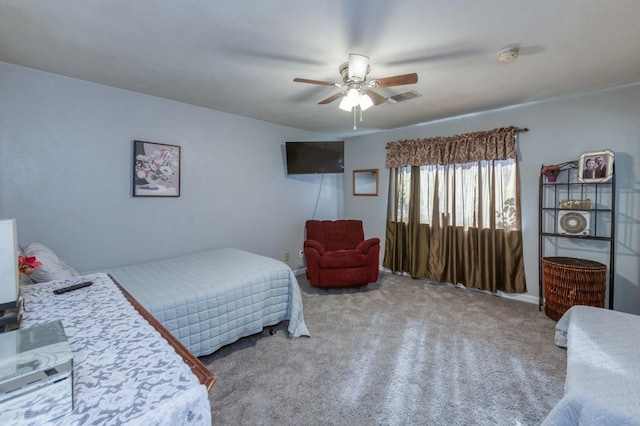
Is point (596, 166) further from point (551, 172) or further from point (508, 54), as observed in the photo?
point (508, 54)

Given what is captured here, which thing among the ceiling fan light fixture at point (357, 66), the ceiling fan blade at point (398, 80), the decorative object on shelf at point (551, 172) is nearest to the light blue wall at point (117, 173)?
the ceiling fan light fixture at point (357, 66)

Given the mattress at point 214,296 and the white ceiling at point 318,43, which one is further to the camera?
the mattress at point 214,296

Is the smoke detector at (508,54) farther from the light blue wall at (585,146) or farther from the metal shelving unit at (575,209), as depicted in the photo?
the metal shelving unit at (575,209)

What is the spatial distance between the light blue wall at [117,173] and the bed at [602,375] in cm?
342

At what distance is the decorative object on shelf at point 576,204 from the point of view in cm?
288

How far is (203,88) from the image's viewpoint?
2.77 metres

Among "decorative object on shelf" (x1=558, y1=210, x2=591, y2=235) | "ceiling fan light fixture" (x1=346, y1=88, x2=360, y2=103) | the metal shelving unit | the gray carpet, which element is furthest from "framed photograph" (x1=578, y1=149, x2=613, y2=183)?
"ceiling fan light fixture" (x1=346, y1=88, x2=360, y2=103)

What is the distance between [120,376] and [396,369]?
6.18ft

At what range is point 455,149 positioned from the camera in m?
3.79

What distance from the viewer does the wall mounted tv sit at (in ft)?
13.8

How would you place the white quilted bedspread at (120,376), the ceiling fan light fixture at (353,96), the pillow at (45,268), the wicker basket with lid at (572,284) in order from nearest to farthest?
the white quilted bedspread at (120,376) → the pillow at (45,268) → the ceiling fan light fixture at (353,96) → the wicker basket with lid at (572,284)

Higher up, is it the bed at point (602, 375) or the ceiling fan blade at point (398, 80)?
the ceiling fan blade at point (398, 80)

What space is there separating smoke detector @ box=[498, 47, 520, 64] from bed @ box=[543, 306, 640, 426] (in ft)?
6.16

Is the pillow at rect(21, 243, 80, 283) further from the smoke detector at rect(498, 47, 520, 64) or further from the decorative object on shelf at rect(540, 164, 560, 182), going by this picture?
the decorative object on shelf at rect(540, 164, 560, 182)
